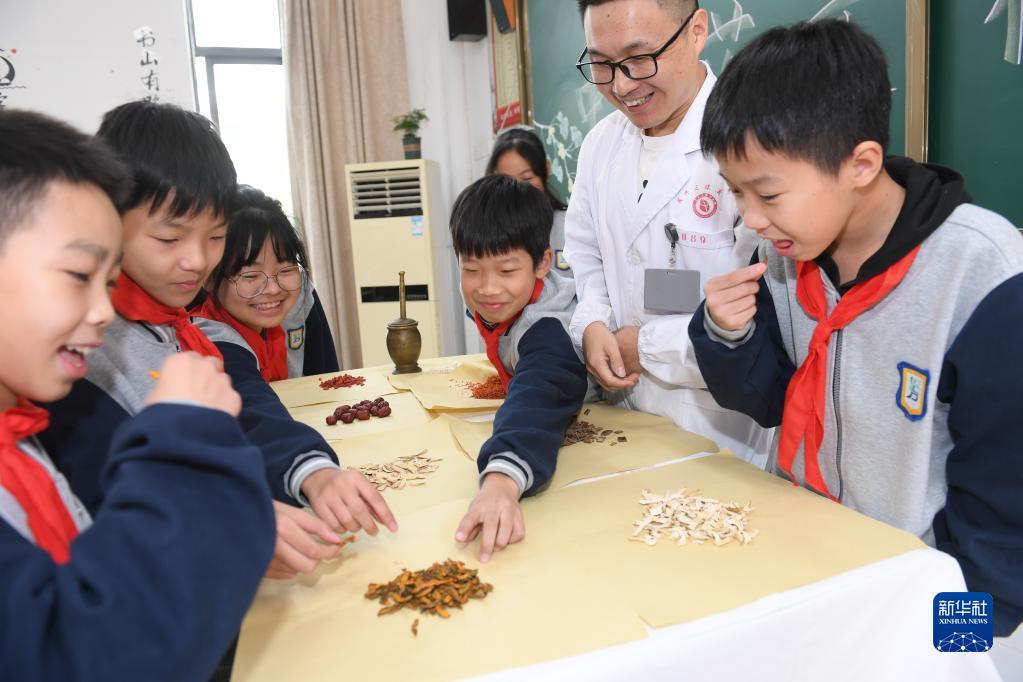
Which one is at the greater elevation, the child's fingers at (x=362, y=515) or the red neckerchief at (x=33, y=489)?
the red neckerchief at (x=33, y=489)

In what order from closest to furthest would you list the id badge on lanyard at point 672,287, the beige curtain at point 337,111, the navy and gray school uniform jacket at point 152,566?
the navy and gray school uniform jacket at point 152,566 → the id badge on lanyard at point 672,287 → the beige curtain at point 337,111

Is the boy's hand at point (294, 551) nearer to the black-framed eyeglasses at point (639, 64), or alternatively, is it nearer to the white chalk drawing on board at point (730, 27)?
the black-framed eyeglasses at point (639, 64)

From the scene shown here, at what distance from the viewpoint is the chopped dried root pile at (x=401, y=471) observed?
47.2 inches

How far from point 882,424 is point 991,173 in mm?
1012

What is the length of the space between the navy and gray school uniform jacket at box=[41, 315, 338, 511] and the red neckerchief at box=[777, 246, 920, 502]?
795mm

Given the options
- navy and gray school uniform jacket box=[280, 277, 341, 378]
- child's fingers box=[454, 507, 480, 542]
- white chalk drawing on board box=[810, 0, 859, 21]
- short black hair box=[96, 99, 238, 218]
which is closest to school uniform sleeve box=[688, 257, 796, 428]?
child's fingers box=[454, 507, 480, 542]

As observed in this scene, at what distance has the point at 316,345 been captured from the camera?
2.58 m

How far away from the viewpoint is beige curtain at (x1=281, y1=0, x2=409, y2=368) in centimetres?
479

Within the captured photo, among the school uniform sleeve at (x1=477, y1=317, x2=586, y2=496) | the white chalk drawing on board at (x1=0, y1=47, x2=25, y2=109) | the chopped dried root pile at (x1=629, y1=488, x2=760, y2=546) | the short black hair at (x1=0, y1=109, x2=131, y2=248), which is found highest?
the white chalk drawing on board at (x1=0, y1=47, x2=25, y2=109)

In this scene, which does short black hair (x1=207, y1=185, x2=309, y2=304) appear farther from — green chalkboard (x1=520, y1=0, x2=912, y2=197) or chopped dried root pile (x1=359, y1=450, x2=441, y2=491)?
green chalkboard (x1=520, y1=0, x2=912, y2=197)

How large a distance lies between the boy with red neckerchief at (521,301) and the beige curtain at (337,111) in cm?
352

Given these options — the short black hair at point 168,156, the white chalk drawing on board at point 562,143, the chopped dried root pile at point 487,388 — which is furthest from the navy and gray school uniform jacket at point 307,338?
the white chalk drawing on board at point 562,143

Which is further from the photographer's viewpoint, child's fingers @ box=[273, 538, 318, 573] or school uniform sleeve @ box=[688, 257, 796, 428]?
school uniform sleeve @ box=[688, 257, 796, 428]

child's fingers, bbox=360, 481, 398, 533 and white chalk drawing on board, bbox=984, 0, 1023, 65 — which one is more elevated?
white chalk drawing on board, bbox=984, 0, 1023, 65
